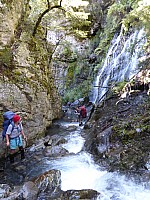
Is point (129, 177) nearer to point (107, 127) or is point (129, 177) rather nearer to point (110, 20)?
point (107, 127)

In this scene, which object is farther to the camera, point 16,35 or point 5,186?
point 16,35

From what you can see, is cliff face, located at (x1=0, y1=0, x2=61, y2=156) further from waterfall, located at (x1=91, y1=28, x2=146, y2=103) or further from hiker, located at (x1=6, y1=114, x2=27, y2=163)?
waterfall, located at (x1=91, y1=28, x2=146, y2=103)

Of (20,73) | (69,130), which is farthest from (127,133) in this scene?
(69,130)

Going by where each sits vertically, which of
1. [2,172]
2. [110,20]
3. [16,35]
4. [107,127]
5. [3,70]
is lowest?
[2,172]

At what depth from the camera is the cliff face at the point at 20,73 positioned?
8.48 m

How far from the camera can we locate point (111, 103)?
34.0 feet

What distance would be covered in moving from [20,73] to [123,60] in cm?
741

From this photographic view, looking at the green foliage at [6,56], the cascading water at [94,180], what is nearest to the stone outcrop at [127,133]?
the cascading water at [94,180]

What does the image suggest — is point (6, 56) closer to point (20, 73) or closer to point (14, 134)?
point (20, 73)

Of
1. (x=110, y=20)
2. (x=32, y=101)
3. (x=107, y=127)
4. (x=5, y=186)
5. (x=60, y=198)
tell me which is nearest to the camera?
(x=60, y=198)

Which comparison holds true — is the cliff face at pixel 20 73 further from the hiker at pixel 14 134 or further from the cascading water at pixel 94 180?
the cascading water at pixel 94 180

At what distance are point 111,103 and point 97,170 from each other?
4355 mm

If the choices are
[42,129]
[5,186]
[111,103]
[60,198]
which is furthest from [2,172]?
[111,103]

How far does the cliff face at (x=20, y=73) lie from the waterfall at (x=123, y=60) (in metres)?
4.04
